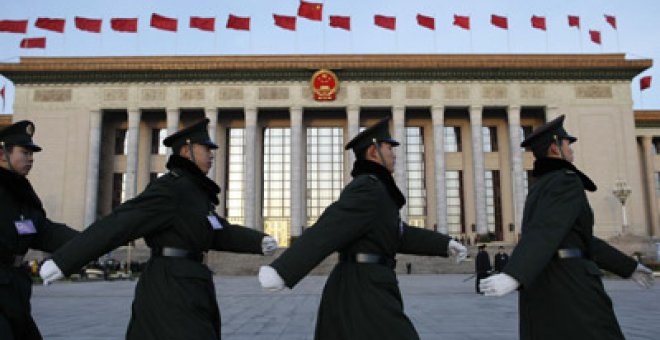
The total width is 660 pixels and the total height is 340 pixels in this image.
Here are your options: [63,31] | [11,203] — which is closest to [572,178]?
[11,203]

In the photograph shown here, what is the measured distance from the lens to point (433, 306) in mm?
11484

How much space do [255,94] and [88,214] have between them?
1405cm

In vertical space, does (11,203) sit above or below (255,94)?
below

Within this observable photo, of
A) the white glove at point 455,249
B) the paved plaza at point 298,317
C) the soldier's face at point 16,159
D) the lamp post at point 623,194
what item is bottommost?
the paved plaza at point 298,317

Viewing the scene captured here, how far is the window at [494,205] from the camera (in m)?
40.2

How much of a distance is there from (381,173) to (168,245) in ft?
4.94

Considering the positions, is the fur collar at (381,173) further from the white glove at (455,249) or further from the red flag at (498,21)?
the red flag at (498,21)

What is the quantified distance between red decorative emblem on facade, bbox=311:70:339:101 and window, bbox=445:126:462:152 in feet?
31.7

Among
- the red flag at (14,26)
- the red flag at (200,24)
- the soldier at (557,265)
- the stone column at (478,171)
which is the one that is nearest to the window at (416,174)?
the stone column at (478,171)

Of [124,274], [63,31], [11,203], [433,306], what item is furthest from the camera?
[63,31]

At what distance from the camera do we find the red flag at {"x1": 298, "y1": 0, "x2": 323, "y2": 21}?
113 feet

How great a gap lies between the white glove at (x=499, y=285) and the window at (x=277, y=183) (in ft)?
120

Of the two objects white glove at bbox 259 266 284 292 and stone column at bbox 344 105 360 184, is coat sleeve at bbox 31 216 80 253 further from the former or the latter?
stone column at bbox 344 105 360 184

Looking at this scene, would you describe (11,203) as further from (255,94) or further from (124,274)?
(255,94)
